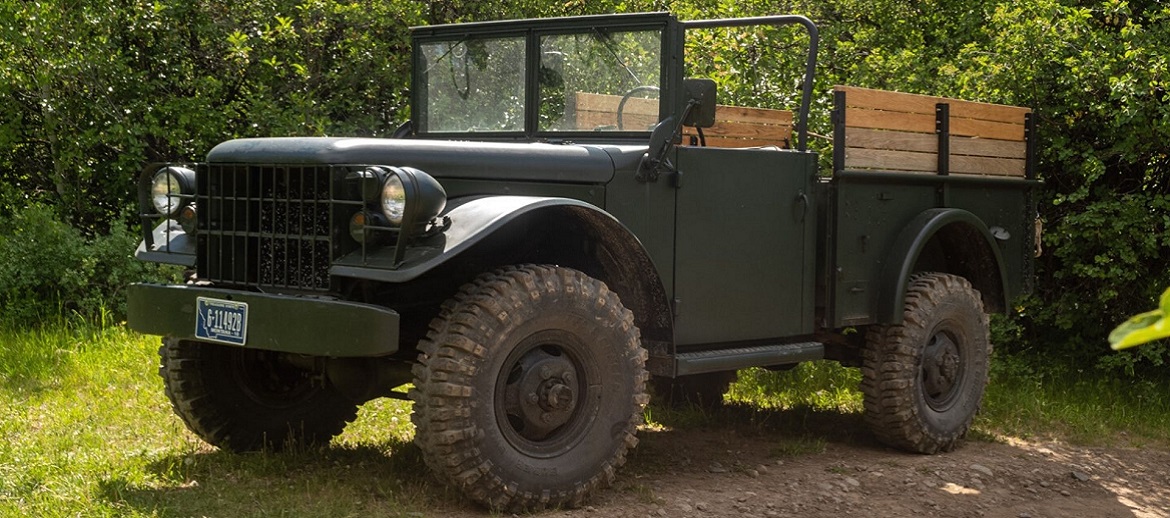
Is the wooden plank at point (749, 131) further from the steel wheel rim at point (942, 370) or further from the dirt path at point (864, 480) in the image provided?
the dirt path at point (864, 480)

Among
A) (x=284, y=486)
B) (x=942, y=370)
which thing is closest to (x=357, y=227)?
(x=284, y=486)

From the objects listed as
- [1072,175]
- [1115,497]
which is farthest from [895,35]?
[1115,497]

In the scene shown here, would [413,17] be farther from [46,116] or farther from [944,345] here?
[944,345]

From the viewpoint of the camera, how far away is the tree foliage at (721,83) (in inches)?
300

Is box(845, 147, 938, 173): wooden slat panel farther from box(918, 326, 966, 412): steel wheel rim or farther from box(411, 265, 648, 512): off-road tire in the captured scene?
box(411, 265, 648, 512): off-road tire

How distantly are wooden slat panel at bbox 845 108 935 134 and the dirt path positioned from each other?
58.4 inches

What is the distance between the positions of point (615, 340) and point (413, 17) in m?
5.55

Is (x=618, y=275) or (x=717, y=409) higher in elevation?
(x=618, y=275)

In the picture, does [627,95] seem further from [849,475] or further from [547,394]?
[849,475]

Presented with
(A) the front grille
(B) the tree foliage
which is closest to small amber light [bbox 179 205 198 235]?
(A) the front grille

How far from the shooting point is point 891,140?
608 cm

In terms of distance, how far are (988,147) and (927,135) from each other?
1.78ft

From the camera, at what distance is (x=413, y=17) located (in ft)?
31.8

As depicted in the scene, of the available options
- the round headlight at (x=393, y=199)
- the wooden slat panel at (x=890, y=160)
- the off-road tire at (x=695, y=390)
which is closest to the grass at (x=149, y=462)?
the round headlight at (x=393, y=199)
